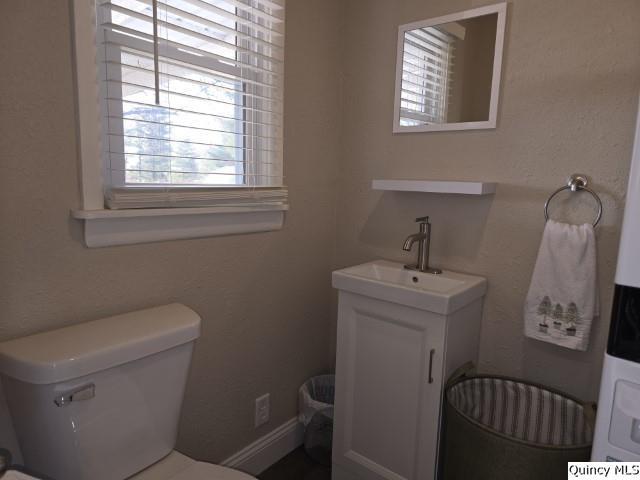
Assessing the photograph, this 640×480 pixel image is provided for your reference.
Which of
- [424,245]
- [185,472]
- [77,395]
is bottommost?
[185,472]

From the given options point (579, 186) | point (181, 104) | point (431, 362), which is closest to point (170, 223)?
point (181, 104)

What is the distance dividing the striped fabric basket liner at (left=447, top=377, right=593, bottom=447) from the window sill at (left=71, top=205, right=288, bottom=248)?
2.94 ft

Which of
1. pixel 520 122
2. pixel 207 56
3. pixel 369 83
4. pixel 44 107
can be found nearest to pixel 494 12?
pixel 520 122

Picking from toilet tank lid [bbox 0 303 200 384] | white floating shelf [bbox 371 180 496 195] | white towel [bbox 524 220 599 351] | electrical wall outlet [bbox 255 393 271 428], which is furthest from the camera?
electrical wall outlet [bbox 255 393 271 428]

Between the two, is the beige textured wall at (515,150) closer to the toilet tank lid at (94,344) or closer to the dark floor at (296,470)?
the dark floor at (296,470)

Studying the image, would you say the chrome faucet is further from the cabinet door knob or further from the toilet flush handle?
the toilet flush handle

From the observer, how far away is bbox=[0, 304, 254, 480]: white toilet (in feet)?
3.12

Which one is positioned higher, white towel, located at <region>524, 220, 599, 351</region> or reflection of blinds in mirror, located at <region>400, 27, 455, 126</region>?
reflection of blinds in mirror, located at <region>400, 27, 455, 126</region>

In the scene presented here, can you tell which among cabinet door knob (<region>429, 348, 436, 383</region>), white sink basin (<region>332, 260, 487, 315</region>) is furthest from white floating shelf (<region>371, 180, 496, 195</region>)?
cabinet door knob (<region>429, 348, 436, 383</region>)

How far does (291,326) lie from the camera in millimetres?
1846

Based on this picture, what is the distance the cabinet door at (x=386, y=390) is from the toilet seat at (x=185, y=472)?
1.81 feet

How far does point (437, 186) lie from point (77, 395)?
4.11ft

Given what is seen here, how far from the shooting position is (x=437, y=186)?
1539 mm

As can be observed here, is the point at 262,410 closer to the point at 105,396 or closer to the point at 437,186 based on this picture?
the point at 105,396
